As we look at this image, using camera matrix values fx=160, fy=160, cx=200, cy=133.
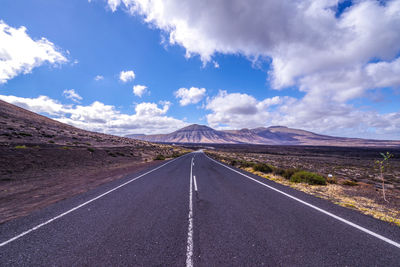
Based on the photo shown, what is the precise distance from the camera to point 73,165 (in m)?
16.7

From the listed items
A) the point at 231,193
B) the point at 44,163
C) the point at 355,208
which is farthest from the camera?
the point at 44,163

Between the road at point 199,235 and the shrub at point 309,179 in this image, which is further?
the shrub at point 309,179

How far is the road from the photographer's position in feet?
9.41

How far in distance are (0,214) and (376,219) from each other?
444 inches

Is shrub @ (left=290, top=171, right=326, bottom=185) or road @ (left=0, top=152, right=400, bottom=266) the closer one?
road @ (left=0, top=152, right=400, bottom=266)

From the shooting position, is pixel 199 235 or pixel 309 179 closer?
pixel 199 235

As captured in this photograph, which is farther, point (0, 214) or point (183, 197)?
point (183, 197)

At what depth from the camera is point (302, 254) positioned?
9.81ft

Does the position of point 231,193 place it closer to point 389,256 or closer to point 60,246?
point 389,256

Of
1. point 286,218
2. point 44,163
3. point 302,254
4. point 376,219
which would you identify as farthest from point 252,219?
point 44,163

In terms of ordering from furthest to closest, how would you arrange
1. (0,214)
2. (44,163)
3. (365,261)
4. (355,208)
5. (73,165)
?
(73,165) < (44,163) < (355,208) < (0,214) < (365,261)

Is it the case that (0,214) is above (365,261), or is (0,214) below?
below

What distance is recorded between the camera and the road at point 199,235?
113 inches

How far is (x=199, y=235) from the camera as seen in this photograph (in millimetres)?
3676
